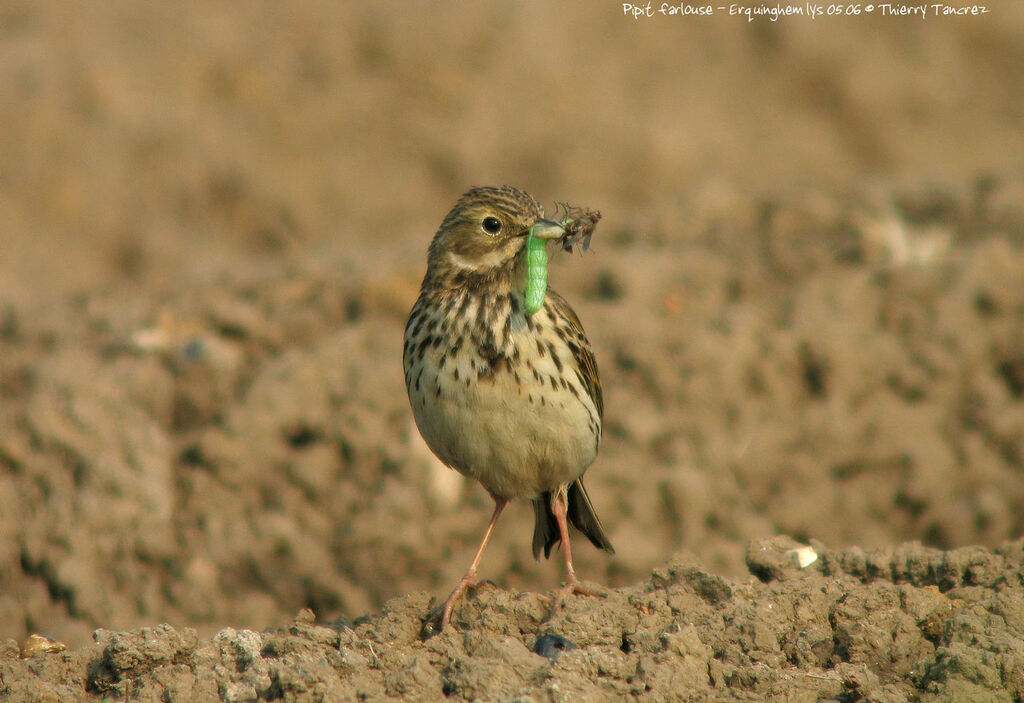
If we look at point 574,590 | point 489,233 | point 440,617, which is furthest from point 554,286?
point 440,617

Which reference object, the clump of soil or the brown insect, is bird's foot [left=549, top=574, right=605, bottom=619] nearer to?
the clump of soil

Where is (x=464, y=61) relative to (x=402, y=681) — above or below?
above

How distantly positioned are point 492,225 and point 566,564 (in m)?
1.55

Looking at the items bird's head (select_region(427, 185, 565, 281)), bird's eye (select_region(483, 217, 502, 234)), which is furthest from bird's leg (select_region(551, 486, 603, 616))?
bird's eye (select_region(483, 217, 502, 234))

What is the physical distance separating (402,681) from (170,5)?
1178cm

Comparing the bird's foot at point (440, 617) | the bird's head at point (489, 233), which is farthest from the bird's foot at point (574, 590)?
the bird's head at point (489, 233)

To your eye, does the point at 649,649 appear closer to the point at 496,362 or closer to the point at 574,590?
the point at 574,590

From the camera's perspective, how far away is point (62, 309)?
10164mm

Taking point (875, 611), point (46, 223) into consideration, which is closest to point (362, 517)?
point (875, 611)

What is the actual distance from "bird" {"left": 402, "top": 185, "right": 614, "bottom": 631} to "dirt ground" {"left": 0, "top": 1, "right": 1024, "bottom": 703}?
0.64m

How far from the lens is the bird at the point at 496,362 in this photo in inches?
208

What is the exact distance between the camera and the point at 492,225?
547cm

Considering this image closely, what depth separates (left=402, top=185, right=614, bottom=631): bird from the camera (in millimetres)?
5289

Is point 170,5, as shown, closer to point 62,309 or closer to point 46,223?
point 46,223
